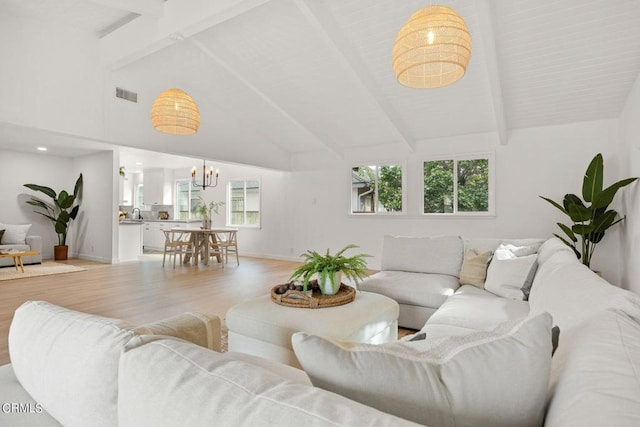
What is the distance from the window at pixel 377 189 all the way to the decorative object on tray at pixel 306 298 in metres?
4.70

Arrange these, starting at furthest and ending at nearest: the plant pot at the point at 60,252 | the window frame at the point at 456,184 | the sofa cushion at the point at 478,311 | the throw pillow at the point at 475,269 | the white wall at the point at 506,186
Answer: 1. the plant pot at the point at 60,252
2. the window frame at the point at 456,184
3. the white wall at the point at 506,186
4. the throw pillow at the point at 475,269
5. the sofa cushion at the point at 478,311

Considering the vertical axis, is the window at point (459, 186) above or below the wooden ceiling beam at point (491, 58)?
below

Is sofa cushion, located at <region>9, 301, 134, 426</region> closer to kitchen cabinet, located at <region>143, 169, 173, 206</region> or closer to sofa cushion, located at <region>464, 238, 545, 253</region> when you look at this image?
sofa cushion, located at <region>464, 238, 545, 253</region>

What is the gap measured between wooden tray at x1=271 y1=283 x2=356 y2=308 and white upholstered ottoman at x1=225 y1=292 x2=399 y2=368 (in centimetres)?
4

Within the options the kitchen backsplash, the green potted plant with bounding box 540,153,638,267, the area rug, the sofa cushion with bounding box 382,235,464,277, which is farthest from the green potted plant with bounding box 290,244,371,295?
the kitchen backsplash

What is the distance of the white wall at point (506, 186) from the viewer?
17.0 ft

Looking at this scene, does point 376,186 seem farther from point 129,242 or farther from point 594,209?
point 129,242

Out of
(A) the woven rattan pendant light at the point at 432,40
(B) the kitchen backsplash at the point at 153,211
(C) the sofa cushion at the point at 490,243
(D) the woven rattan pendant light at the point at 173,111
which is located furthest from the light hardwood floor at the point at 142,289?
(B) the kitchen backsplash at the point at 153,211

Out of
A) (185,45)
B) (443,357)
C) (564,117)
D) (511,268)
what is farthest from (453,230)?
(443,357)

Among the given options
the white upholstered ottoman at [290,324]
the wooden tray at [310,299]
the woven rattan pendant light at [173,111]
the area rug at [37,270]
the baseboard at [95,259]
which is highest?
the woven rattan pendant light at [173,111]

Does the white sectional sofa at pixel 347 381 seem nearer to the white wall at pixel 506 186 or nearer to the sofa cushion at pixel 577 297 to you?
the sofa cushion at pixel 577 297

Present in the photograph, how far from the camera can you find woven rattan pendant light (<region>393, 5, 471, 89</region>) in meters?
2.26

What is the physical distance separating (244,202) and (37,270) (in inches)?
179

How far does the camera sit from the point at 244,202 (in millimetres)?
9188
